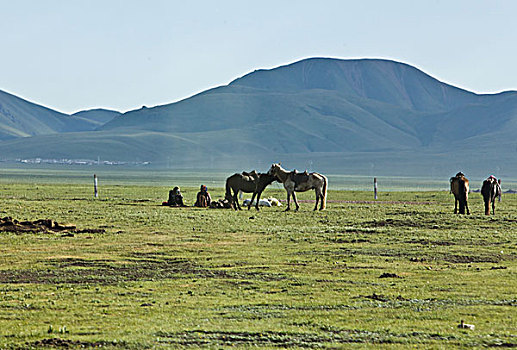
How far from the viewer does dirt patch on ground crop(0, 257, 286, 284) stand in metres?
16.1

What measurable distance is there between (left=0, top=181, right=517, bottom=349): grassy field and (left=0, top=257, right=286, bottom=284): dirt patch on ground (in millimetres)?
24

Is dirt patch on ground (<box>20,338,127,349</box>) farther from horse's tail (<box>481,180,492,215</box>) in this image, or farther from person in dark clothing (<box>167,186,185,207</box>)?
person in dark clothing (<box>167,186,185,207</box>)

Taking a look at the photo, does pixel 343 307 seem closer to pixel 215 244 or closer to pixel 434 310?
pixel 434 310

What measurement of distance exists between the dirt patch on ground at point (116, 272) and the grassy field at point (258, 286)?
0.02 meters

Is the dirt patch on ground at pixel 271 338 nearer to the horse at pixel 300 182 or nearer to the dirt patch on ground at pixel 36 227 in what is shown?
the dirt patch on ground at pixel 36 227

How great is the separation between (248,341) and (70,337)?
240cm

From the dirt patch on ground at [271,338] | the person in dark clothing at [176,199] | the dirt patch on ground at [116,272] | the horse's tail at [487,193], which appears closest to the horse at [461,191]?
the horse's tail at [487,193]

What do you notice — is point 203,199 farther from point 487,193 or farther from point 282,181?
point 487,193

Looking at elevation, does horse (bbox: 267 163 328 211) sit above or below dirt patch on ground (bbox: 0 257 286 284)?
above

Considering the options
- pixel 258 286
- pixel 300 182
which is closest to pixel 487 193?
pixel 300 182

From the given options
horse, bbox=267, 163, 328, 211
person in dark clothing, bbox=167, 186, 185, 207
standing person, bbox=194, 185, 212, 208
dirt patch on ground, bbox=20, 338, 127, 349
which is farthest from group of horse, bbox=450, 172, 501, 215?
dirt patch on ground, bbox=20, 338, 127, 349

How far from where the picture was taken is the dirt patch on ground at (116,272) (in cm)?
1609

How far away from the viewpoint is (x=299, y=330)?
1138cm

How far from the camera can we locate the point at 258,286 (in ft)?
50.6
